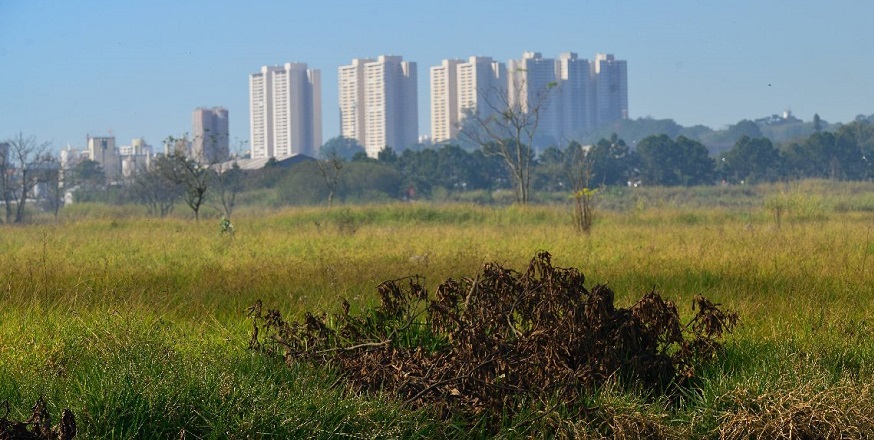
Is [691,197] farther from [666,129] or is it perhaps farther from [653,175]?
[666,129]

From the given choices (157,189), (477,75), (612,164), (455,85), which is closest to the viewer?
(157,189)

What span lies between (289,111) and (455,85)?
88.4 feet

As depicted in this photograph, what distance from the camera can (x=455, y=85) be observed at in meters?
183

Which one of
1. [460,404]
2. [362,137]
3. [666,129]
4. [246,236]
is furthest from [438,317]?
[362,137]

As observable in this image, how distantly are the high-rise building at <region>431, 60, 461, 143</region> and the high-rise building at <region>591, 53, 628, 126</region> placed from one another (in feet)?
Answer: 79.8

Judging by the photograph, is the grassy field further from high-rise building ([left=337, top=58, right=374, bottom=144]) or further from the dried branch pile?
high-rise building ([left=337, top=58, right=374, bottom=144])

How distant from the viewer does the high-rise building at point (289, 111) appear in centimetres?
17575

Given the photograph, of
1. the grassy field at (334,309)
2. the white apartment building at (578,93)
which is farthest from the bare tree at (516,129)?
the white apartment building at (578,93)

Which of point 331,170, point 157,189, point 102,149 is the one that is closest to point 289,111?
point 102,149

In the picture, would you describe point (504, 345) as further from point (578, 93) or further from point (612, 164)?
point (578, 93)

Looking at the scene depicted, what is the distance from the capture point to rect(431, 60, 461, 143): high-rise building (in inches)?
7111

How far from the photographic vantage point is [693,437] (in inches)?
202

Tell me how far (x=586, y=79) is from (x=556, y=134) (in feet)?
52.1

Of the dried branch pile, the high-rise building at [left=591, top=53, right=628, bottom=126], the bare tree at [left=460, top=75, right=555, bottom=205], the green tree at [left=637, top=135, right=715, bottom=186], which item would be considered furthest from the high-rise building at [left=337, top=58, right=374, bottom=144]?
the dried branch pile
